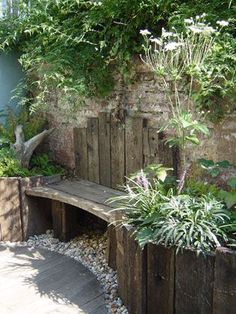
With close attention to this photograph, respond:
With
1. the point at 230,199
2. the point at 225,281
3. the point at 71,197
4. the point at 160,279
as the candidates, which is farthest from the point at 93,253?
the point at 225,281

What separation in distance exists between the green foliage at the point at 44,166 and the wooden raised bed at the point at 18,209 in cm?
9

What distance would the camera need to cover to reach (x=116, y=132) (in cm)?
312

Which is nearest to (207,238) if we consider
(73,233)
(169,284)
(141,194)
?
(169,284)

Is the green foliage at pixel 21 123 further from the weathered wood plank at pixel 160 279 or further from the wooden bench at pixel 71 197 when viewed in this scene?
the weathered wood plank at pixel 160 279

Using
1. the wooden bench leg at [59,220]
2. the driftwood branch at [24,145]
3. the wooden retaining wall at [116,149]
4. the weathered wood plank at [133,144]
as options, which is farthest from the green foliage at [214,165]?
the driftwood branch at [24,145]

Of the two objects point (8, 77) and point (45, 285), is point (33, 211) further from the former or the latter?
point (8, 77)

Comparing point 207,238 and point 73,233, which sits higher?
point 207,238

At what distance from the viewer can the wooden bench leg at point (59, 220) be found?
337cm

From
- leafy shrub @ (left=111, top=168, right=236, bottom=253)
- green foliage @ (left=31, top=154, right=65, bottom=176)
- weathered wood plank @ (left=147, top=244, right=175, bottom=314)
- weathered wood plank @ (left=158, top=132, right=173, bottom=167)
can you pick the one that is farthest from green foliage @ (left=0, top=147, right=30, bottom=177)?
weathered wood plank @ (left=147, top=244, right=175, bottom=314)

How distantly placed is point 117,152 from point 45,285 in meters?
1.18

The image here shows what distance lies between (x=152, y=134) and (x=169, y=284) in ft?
3.82

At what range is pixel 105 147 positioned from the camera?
10.6 feet

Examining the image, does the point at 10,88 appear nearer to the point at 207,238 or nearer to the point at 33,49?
the point at 33,49

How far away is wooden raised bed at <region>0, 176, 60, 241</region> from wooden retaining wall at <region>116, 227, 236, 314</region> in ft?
4.25
